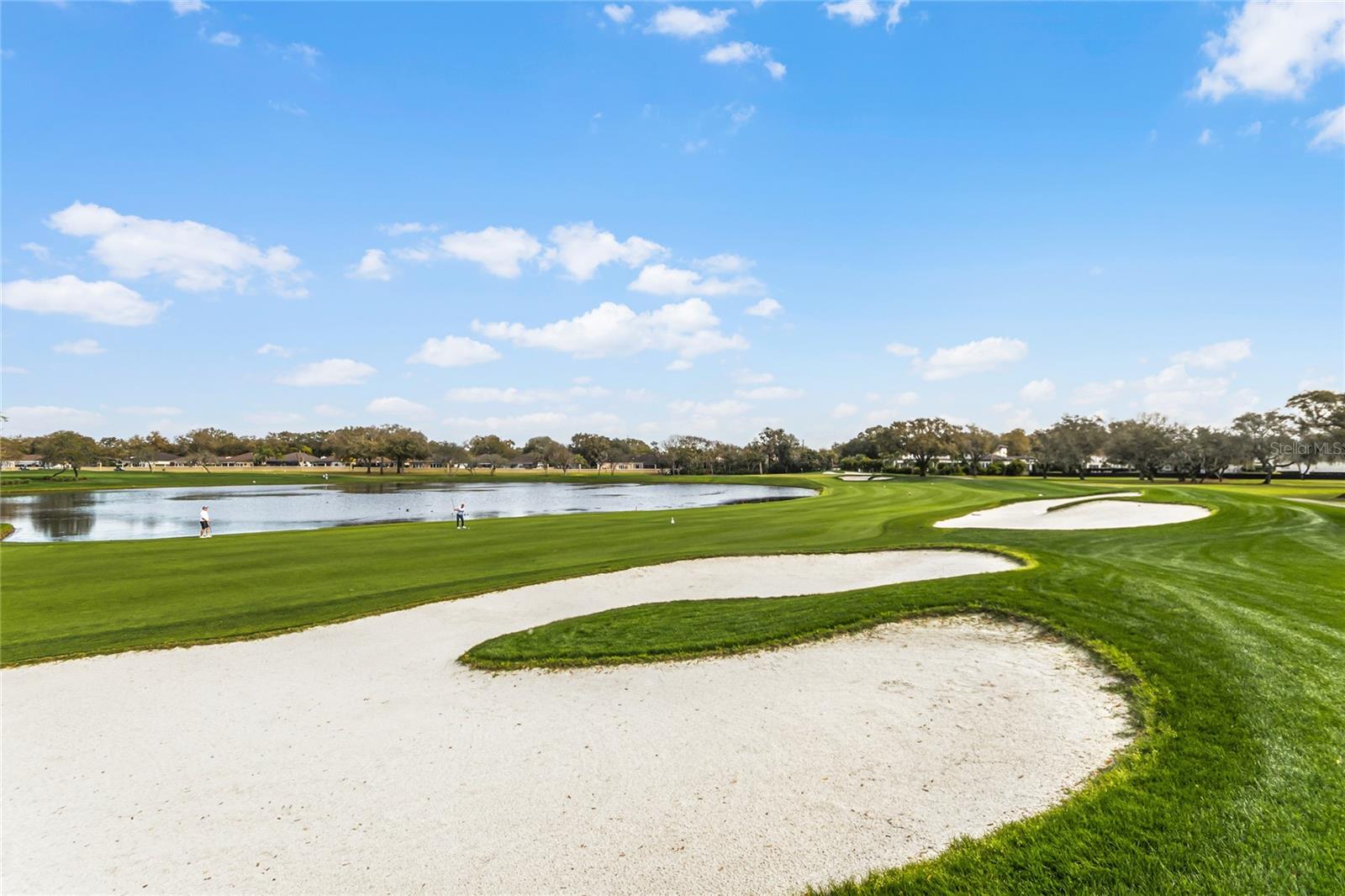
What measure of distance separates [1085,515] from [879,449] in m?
78.5

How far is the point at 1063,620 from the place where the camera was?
9117mm

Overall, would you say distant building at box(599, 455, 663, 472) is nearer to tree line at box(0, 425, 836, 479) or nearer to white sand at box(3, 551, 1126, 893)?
tree line at box(0, 425, 836, 479)

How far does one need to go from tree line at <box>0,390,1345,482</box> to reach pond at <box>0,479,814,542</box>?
37.9 meters

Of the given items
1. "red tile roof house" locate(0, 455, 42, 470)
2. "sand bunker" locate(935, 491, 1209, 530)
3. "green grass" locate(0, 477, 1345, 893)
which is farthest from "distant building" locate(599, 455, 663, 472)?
"red tile roof house" locate(0, 455, 42, 470)

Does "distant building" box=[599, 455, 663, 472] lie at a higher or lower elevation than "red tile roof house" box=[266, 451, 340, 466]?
lower

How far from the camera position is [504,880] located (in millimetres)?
4340

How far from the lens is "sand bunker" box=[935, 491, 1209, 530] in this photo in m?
23.2

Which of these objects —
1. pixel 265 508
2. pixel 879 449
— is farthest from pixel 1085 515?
pixel 879 449

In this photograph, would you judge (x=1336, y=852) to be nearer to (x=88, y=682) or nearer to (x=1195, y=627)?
(x=1195, y=627)

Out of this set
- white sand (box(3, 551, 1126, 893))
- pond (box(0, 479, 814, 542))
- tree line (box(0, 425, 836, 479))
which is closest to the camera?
white sand (box(3, 551, 1126, 893))

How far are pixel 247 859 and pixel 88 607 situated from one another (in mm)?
12481

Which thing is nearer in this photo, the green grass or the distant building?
Result: the green grass

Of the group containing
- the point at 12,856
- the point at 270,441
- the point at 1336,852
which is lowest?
the point at 12,856

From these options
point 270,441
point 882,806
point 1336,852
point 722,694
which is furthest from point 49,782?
point 270,441
